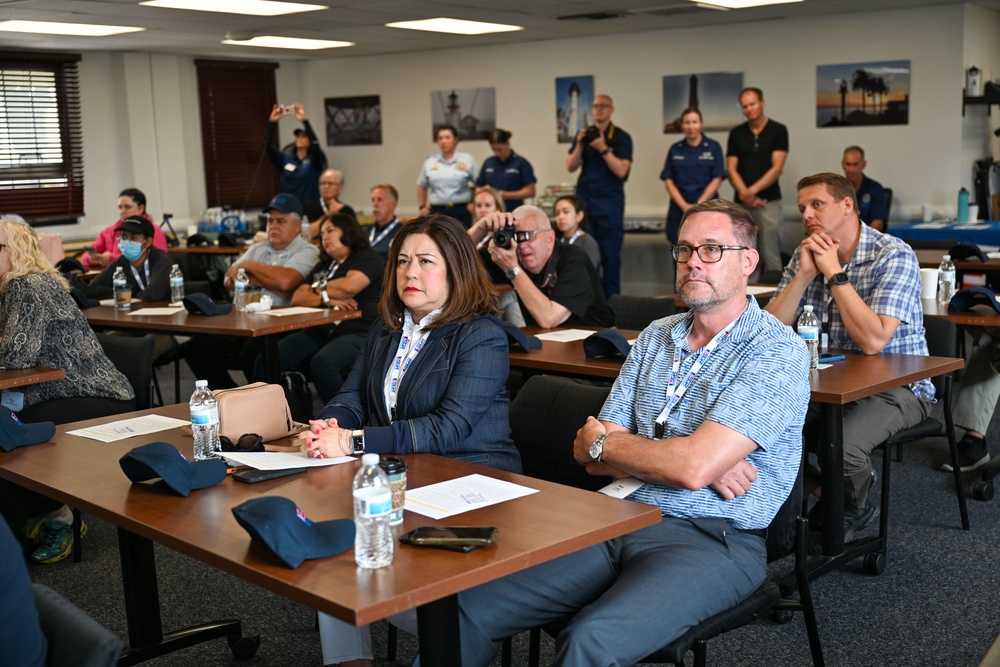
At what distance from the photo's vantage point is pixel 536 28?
10234 mm

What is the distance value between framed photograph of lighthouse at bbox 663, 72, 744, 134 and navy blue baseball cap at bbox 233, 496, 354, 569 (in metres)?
9.05

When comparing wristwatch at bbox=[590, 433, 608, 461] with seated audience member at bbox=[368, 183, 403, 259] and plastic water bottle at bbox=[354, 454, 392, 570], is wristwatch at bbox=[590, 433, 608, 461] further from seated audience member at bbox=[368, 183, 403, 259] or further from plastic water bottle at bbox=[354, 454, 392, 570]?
seated audience member at bbox=[368, 183, 403, 259]

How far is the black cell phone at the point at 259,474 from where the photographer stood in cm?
242

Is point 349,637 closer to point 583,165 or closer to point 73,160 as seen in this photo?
point 583,165

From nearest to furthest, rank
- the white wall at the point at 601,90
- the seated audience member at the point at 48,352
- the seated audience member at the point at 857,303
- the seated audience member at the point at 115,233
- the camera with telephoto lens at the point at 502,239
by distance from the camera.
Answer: the seated audience member at the point at 857,303 < the seated audience member at the point at 48,352 < the camera with telephoto lens at the point at 502,239 < the seated audience member at the point at 115,233 < the white wall at the point at 601,90

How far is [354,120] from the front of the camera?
13.1 m

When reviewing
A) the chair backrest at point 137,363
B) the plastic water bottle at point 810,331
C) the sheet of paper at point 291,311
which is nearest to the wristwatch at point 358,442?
the plastic water bottle at point 810,331

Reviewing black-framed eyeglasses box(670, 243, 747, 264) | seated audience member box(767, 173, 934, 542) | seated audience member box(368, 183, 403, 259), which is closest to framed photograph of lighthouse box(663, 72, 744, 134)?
seated audience member box(368, 183, 403, 259)

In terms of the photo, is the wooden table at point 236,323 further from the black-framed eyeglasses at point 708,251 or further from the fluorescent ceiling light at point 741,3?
the fluorescent ceiling light at point 741,3

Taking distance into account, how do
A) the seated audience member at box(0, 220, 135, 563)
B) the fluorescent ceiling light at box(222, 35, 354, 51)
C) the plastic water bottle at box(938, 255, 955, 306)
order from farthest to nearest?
the fluorescent ceiling light at box(222, 35, 354, 51) < the plastic water bottle at box(938, 255, 955, 306) < the seated audience member at box(0, 220, 135, 563)

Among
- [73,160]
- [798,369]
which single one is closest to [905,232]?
[798,369]

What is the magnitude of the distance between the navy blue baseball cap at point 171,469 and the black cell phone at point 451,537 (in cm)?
61

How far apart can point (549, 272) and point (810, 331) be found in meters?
1.45

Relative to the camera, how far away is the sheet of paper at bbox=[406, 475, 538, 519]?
2164 millimetres
